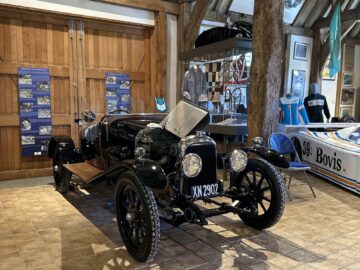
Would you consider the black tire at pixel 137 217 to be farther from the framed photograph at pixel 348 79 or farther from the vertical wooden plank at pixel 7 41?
the framed photograph at pixel 348 79

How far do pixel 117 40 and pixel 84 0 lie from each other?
2.80 ft

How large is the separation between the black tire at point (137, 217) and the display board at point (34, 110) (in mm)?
3172

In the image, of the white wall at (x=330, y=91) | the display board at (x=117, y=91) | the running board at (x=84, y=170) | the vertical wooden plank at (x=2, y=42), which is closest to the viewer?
the running board at (x=84, y=170)

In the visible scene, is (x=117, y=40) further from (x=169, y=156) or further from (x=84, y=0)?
(x=169, y=156)

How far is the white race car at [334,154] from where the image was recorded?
171 inches

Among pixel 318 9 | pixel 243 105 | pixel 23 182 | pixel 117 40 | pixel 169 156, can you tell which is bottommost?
pixel 23 182

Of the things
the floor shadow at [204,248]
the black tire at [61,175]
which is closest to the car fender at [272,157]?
the floor shadow at [204,248]

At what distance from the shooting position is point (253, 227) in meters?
3.16

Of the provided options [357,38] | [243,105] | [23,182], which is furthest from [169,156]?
[357,38]

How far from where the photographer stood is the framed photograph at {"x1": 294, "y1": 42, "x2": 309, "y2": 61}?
8602mm

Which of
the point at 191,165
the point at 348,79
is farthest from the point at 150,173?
the point at 348,79

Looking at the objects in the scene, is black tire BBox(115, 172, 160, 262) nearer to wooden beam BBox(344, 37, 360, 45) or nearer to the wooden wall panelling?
the wooden wall panelling

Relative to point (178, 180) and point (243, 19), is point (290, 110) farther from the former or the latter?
point (178, 180)

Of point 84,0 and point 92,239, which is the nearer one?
point 92,239
